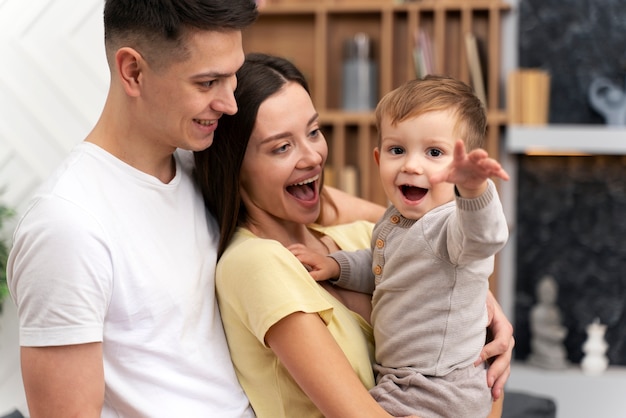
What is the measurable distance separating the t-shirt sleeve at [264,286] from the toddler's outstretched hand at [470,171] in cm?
41

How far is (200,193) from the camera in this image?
1.90m

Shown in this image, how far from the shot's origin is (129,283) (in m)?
1.59

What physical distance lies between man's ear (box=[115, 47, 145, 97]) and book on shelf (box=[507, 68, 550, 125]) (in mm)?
3035

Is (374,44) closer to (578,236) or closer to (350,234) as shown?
(578,236)

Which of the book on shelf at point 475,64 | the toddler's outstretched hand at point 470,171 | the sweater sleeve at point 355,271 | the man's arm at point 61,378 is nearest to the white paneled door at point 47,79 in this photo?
the sweater sleeve at point 355,271

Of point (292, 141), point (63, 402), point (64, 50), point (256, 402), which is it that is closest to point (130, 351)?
point (63, 402)

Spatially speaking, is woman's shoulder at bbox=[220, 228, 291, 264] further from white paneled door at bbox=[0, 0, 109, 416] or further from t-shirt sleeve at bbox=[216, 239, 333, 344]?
white paneled door at bbox=[0, 0, 109, 416]

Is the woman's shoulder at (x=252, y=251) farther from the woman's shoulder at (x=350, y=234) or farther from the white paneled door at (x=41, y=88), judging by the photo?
the white paneled door at (x=41, y=88)

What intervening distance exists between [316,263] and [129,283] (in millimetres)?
441

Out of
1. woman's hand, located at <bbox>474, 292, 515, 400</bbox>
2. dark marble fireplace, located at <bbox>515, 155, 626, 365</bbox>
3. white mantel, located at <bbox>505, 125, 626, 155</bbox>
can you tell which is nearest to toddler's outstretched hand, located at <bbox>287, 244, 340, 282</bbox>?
woman's hand, located at <bbox>474, 292, 515, 400</bbox>

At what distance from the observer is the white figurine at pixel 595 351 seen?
4.44 metres

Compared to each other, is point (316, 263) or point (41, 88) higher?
point (41, 88)

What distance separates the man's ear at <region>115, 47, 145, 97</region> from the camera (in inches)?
65.1

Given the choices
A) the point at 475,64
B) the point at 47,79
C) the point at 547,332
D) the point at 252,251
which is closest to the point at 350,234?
the point at 252,251
